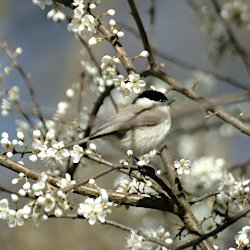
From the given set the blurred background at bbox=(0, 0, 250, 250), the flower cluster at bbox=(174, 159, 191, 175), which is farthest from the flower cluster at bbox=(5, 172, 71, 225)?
the blurred background at bbox=(0, 0, 250, 250)

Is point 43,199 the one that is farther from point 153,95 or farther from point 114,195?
point 153,95

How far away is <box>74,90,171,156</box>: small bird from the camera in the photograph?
10.9 feet

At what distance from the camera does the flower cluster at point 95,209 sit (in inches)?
92.7

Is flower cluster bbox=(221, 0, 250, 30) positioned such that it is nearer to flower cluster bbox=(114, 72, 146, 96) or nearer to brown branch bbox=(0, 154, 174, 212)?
flower cluster bbox=(114, 72, 146, 96)

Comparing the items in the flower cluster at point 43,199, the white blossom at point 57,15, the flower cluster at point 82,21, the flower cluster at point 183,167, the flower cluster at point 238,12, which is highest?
the flower cluster at point 238,12

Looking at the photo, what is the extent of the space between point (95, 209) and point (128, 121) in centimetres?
107

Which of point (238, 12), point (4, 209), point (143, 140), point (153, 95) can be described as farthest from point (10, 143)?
point (238, 12)

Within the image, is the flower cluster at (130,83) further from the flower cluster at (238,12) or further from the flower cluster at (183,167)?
the flower cluster at (238,12)

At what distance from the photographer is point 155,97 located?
3.56 meters

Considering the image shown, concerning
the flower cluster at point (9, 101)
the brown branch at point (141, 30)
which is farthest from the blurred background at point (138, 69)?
the brown branch at point (141, 30)

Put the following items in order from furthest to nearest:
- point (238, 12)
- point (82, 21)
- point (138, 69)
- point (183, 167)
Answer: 1. point (138, 69)
2. point (238, 12)
3. point (82, 21)
4. point (183, 167)

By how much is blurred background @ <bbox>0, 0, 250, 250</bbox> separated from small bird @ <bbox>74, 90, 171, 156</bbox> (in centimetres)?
64

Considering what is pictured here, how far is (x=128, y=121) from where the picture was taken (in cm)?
337

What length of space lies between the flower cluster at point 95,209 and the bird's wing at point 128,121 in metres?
0.77
